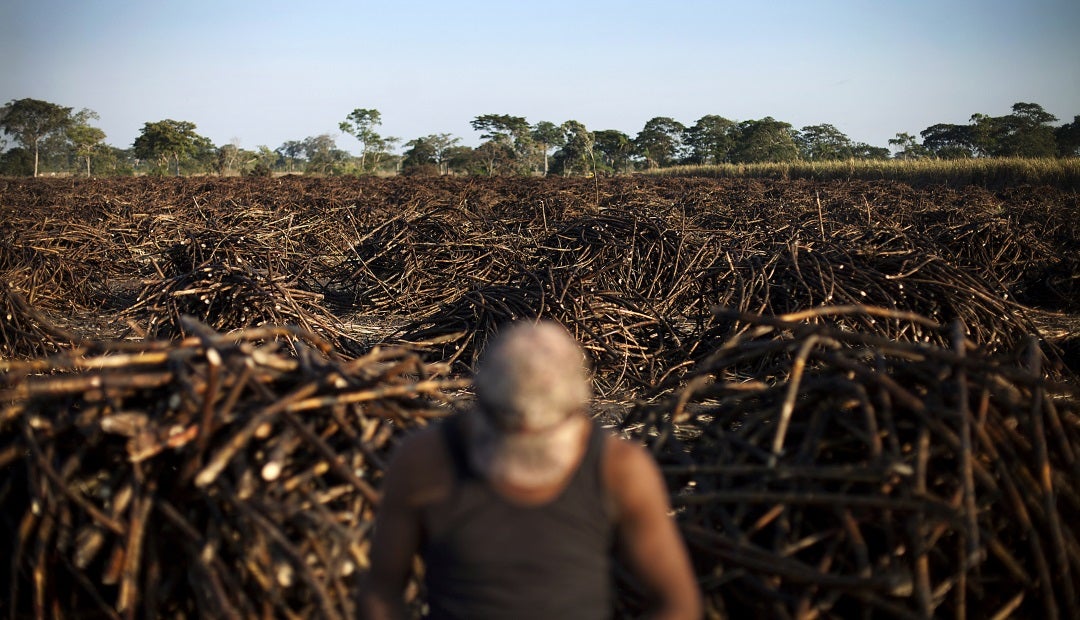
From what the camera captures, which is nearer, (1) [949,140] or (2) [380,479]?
(2) [380,479]

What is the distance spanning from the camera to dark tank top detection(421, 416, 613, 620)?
4.61 feet

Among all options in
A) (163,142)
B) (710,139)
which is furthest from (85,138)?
(710,139)

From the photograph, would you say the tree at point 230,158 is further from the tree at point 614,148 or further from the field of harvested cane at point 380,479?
the field of harvested cane at point 380,479

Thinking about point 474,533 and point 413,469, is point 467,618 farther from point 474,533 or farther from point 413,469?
point 413,469

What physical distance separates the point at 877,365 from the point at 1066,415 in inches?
23.5

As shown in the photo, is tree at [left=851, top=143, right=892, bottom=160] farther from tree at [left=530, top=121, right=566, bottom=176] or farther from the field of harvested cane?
the field of harvested cane

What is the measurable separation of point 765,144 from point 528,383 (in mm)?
64372

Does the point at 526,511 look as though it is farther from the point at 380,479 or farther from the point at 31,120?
the point at 31,120

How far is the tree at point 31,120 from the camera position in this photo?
193ft

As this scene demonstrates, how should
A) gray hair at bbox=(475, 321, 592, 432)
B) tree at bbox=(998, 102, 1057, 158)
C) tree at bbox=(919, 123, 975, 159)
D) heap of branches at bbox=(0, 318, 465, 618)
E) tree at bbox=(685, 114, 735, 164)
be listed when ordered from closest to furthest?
1. gray hair at bbox=(475, 321, 592, 432)
2. heap of branches at bbox=(0, 318, 465, 618)
3. tree at bbox=(998, 102, 1057, 158)
4. tree at bbox=(919, 123, 975, 159)
5. tree at bbox=(685, 114, 735, 164)

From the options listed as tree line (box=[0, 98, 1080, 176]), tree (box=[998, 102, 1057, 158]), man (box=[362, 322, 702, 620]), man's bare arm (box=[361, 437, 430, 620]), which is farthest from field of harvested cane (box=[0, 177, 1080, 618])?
tree (box=[998, 102, 1057, 158])

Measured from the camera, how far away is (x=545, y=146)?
66.3 m

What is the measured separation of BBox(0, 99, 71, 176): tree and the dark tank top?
69.3 metres

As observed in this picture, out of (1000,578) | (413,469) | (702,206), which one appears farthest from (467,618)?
(702,206)
